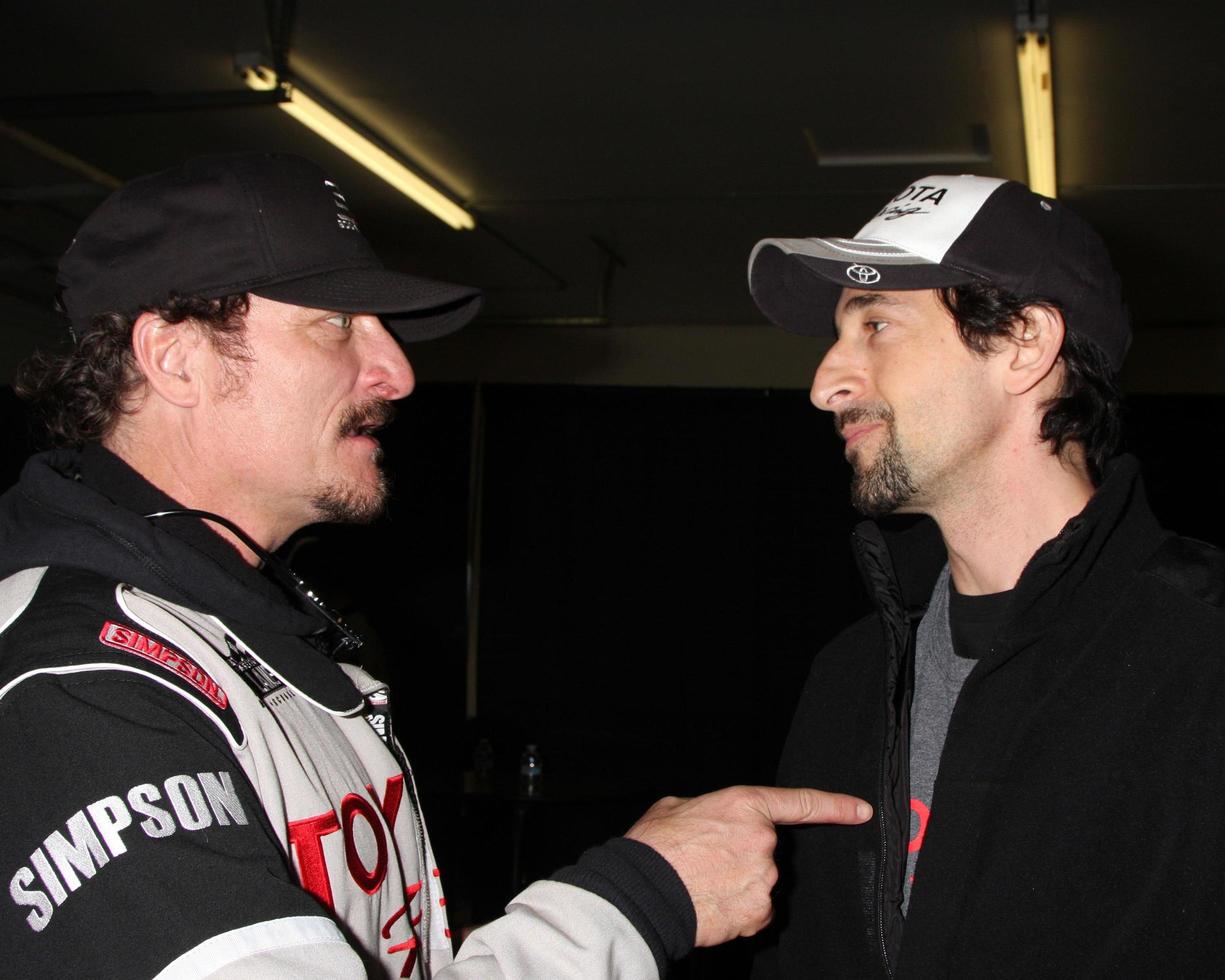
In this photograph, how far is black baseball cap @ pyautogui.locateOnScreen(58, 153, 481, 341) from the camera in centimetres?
132

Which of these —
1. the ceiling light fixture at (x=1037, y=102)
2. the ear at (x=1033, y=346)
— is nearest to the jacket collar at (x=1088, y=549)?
the ear at (x=1033, y=346)

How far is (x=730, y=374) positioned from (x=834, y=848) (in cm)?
692

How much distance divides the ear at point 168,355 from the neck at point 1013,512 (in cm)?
106

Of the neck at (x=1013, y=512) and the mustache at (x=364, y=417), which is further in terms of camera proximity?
the neck at (x=1013, y=512)

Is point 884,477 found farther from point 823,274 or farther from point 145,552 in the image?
point 145,552

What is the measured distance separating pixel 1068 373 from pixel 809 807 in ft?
2.58

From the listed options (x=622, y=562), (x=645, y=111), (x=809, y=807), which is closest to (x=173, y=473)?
(x=809, y=807)

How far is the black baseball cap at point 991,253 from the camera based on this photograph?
160 centimetres

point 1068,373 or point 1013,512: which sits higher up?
point 1068,373

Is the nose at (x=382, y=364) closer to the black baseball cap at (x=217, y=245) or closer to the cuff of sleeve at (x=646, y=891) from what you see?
the black baseball cap at (x=217, y=245)

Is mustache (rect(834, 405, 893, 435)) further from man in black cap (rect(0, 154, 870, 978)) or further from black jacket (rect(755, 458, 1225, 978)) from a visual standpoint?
man in black cap (rect(0, 154, 870, 978))

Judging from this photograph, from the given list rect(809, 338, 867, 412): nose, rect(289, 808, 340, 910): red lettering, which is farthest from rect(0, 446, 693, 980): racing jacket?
rect(809, 338, 867, 412): nose

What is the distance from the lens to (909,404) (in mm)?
1655

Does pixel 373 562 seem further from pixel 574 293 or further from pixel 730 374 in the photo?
pixel 730 374
